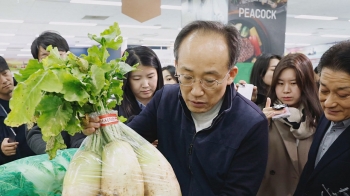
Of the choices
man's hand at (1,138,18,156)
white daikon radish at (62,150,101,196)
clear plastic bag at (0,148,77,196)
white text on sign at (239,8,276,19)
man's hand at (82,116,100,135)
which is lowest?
man's hand at (1,138,18,156)

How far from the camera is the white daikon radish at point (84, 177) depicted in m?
0.81

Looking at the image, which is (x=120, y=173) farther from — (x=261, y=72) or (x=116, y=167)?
(x=261, y=72)

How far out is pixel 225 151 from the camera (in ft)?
3.59

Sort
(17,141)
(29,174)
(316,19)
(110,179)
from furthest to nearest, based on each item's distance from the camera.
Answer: (316,19), (17,141), (29,174), (110,179)

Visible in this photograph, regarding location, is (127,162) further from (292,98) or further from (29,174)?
(292,98)

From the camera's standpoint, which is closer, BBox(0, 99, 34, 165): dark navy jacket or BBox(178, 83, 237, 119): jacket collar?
BBox(178, 83, 237, 119): jacket collar

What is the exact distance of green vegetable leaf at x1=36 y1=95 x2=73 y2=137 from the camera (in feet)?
2.70

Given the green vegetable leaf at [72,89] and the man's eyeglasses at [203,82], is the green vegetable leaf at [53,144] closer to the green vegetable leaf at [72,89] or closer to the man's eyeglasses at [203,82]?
the green vegetable leaf at [72,89]

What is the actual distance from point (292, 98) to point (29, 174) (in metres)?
1.54

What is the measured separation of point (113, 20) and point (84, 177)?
964cm

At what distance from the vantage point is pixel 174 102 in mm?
1267

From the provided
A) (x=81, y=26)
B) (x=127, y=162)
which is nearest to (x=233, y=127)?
(x=127, y=162)

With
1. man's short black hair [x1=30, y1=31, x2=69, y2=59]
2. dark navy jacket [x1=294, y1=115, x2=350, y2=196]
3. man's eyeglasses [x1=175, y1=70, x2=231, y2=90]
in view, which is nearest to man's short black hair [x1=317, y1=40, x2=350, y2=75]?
dark navy jacket [x1=294, y1=115, x2=350, y2=196]

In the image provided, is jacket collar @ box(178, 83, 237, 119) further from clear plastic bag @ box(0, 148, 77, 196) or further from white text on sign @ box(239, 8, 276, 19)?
white text on sign @ box(239, 8, 276, 19)
